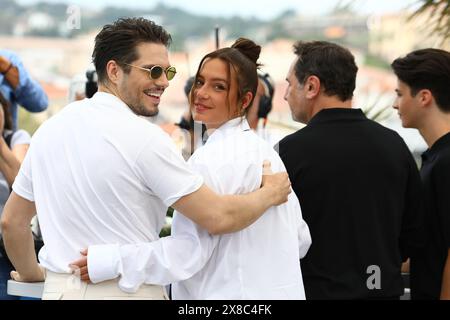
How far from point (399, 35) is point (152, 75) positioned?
32.3 m

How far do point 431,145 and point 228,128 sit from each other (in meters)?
1.05

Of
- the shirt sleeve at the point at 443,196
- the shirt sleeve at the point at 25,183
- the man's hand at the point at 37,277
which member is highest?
the shirt sleeve at the point at 25,183

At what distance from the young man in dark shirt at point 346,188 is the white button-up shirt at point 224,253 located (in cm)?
33

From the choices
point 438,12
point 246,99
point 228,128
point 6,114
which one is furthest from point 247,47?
point 438,12

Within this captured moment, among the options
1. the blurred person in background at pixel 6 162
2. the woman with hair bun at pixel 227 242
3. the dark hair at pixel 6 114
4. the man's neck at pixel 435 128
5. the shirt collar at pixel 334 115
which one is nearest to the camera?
the woman with hair bun at pixel 227 242

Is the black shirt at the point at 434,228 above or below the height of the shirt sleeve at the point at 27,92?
below

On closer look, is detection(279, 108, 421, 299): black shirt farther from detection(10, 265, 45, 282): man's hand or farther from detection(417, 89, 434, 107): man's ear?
detection(10, 265, 45, 282): man's hand

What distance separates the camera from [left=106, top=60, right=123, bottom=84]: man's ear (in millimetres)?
2787

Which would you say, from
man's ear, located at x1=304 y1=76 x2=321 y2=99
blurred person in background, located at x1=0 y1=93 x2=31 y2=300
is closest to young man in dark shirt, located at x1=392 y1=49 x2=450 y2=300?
man's ear, located at x1=304 y1=76 x2=321 y2=99

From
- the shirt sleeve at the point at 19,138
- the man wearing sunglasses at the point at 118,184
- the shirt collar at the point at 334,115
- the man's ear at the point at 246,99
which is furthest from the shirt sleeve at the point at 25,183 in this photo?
the shirt sleeve at the point at 19,138

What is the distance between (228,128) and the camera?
2926 mm

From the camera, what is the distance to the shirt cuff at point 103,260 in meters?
2.62

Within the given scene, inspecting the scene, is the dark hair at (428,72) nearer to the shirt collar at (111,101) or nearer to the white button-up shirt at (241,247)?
the white button-up shirt at (241,247)

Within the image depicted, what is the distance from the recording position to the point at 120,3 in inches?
2334
